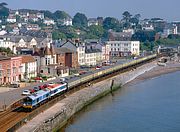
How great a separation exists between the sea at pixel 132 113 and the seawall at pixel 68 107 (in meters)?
0.40

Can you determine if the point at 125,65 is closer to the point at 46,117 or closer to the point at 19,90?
the point at 19,90

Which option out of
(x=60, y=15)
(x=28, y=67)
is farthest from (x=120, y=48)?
(x=60, y=15)

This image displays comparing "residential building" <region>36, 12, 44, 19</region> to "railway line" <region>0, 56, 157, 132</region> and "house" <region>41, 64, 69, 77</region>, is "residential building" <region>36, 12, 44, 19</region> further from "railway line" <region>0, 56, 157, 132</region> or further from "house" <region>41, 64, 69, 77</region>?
"railway line" <region>0, 56, 157, 132</region>

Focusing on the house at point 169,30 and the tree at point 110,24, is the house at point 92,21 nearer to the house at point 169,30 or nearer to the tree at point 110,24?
the tree at point 110,24

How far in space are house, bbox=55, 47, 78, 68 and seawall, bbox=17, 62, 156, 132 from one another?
6335 mm

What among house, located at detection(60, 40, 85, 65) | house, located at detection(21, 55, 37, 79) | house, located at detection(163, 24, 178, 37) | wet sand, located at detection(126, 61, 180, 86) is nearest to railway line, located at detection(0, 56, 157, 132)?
house, located at detection(21, 55, 37, 79)

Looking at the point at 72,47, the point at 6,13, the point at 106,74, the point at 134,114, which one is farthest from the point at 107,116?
the point at 6,13

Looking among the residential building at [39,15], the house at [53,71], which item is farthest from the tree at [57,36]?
the house at [53,71]

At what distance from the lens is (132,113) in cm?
2872

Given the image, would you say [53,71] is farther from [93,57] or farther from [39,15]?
[39,15]

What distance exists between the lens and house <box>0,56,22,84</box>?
3525 cm

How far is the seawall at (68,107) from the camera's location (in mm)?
21969

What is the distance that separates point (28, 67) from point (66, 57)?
32.0ft

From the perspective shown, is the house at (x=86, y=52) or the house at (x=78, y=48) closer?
the house at (x=78, y=48)
